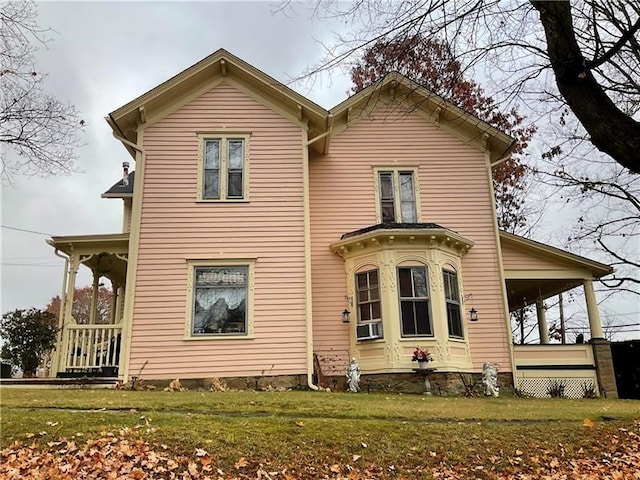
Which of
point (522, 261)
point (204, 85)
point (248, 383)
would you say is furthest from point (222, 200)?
point (522, 261)

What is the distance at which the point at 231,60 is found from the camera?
13.4m

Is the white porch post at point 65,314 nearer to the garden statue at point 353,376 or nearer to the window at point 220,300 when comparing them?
the window at point 220,300

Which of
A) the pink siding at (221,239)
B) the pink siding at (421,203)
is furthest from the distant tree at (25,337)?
the pink siding at (421,203)

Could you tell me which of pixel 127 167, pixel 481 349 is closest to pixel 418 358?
pixel 481 349

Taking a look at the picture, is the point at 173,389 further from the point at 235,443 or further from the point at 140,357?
the point at 235,443

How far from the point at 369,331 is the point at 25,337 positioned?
8453 millimetres

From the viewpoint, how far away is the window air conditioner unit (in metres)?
12.8

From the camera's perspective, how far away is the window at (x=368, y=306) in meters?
12.9

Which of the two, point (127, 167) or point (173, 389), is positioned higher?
point (127, 167)

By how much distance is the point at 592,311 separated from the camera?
14.3 meters

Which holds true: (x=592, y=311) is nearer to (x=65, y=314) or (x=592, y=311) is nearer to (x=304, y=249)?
(x=304, y=249)

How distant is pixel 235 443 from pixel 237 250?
6.76 meters

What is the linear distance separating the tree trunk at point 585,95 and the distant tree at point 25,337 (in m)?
13.0

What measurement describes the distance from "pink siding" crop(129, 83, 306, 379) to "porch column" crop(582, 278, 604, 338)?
7.74 m
